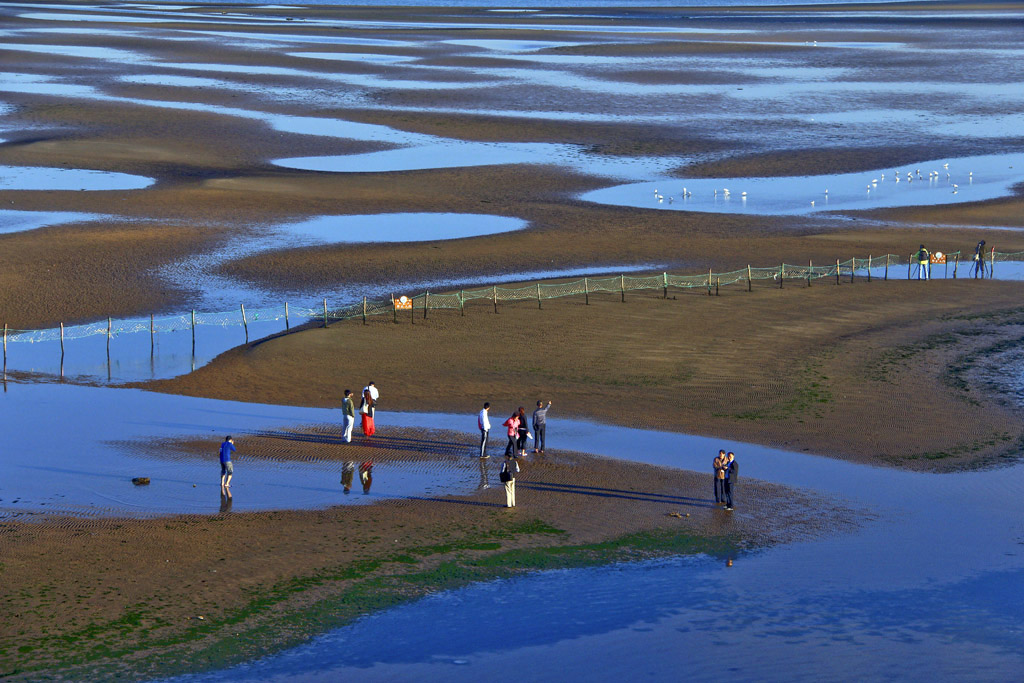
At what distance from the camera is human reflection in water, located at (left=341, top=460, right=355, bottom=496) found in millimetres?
30609

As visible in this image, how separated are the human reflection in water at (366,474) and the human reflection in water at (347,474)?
0.73 feet

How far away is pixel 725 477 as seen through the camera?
2912 centimetres

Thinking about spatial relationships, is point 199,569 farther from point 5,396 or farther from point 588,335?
point 588,335

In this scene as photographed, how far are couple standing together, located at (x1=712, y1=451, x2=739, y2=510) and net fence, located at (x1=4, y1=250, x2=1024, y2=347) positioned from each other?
1860cm

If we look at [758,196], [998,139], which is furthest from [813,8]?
[758,196]

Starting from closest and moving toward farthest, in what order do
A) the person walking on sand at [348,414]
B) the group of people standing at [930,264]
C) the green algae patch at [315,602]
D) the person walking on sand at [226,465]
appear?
the green algae patch at [315,602] → the person walking on sand at [226,465] → the person walking on sand at [348,414] → the group of people standing at [930,264]

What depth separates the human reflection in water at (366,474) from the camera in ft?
101

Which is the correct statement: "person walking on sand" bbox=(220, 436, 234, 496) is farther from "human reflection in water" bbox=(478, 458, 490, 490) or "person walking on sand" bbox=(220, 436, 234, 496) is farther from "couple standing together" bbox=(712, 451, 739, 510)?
"couple standing together" bbox=(712, 451, 739, 510)

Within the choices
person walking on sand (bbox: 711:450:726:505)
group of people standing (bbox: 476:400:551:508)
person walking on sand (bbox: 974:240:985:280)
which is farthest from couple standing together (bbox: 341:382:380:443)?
person walking on sand (bbox: 974:240:985:280)

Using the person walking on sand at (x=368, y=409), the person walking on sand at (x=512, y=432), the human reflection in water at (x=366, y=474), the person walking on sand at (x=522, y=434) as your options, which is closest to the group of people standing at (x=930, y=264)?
the person walking on sand at (x=522, y=434)

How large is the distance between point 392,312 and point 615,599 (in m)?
23.6

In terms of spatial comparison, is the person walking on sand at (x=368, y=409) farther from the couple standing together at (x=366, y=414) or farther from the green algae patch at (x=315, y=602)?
the green algae patch at (x=315, y=602)

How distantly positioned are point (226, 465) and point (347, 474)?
3298 millimetres

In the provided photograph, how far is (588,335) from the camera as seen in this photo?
44.8 m
